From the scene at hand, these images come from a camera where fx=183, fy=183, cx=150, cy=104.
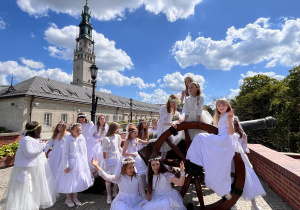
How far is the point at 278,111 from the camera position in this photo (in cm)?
1622

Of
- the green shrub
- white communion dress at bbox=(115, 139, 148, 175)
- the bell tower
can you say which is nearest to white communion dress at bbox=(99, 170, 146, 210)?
white communion dress at bbox=(115, 139, 148, 175)

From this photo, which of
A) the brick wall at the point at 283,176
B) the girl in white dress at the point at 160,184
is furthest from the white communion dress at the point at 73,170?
the brick wall at the point at 283,176

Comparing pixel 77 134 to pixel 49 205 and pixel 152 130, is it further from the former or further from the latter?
pixel 152 130

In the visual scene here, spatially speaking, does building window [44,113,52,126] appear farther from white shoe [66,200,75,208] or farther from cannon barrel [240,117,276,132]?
cannon barrel [240,117,276,132]

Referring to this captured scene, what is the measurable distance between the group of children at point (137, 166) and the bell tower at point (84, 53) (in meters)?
56.3

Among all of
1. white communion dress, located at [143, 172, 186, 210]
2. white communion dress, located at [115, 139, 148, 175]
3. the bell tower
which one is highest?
the bell tower

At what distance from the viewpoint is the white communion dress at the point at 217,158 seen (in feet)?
8.86

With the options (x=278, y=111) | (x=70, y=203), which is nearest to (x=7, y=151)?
(x=70, y=203)

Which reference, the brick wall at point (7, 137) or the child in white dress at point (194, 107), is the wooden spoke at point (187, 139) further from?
the brick wall at point (7, 137)

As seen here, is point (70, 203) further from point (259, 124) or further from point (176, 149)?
point (259, 124)

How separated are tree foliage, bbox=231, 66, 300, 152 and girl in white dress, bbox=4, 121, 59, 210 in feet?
48.1

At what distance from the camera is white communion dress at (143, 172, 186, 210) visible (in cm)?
290

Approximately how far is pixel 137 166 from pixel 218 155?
1756 millimetres

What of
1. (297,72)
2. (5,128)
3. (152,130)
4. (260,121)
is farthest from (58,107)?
(297,72)
